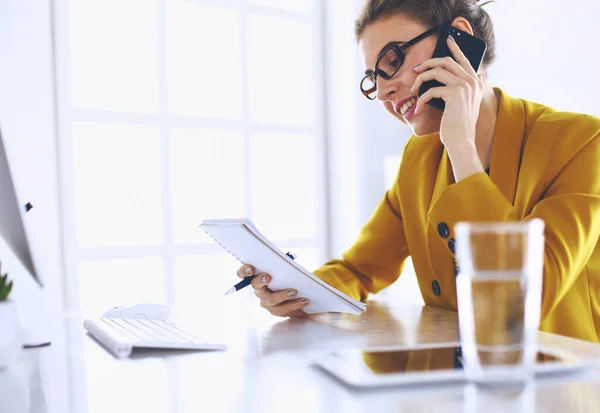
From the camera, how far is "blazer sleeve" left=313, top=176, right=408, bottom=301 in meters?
1.38

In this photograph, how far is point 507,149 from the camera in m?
1.18

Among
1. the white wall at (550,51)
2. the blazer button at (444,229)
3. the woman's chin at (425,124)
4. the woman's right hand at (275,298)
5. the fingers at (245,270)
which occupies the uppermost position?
the white wall at (550,51)

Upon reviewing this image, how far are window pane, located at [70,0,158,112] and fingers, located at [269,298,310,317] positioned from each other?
1702 millimetres

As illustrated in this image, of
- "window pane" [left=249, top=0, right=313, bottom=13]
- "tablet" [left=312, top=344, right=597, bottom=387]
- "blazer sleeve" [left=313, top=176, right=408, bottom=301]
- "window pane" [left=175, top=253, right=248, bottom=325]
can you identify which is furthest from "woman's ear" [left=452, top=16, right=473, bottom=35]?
"window pane" [left=249, top=0, right=313, bottom=13]

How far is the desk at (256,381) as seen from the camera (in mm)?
527

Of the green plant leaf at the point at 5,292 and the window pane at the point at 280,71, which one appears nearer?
the green plant leaf at the point at 5,292

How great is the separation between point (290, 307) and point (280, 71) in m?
2.16

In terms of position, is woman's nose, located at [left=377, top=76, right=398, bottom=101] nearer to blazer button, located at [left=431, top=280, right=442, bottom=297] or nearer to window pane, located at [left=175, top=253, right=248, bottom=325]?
blazer button, located at [left=431, top=280, right=442, bottom=297]

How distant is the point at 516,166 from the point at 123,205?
1827 mm

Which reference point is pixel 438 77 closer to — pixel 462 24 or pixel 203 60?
pixel 462 24

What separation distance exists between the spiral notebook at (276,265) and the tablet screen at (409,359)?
27 cm

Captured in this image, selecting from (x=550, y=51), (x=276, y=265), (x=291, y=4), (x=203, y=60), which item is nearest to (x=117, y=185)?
(x=203, y=60)

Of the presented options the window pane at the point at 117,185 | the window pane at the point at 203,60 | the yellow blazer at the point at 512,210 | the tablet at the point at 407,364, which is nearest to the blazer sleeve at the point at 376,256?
the yellow blazer at the point at 512,210

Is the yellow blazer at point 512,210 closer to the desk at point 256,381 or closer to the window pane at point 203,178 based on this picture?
the desk at point 256,381
